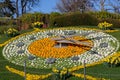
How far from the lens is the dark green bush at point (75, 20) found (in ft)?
70.3

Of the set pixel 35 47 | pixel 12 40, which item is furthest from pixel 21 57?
pixel 12 40

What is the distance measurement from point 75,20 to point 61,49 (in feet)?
19.0

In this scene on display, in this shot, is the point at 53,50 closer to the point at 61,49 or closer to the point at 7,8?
the point at 61,49

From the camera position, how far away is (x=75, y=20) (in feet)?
70.7

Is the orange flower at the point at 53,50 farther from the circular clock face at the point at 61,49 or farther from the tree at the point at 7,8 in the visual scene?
the tree at the point at 7,8

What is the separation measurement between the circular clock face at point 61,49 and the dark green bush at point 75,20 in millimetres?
3109

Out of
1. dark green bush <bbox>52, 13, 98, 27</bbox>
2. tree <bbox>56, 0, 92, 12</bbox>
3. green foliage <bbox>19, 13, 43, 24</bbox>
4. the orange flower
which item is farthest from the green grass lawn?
tree <bbox>56, 0, 92, 12</bbox>

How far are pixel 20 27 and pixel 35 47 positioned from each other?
26.6 ft

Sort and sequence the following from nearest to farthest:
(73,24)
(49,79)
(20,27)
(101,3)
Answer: (49,79)
(73,24)
(20,27)
(101,3)

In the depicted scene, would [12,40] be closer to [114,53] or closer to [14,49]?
[14,49]

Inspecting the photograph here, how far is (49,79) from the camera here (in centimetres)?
1302

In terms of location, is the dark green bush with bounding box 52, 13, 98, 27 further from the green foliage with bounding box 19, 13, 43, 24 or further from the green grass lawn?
the green grass lawn

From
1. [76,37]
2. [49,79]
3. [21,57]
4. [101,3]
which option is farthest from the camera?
[101,3]

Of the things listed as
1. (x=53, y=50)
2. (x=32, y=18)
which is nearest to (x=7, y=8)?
(x=32, y=18)
